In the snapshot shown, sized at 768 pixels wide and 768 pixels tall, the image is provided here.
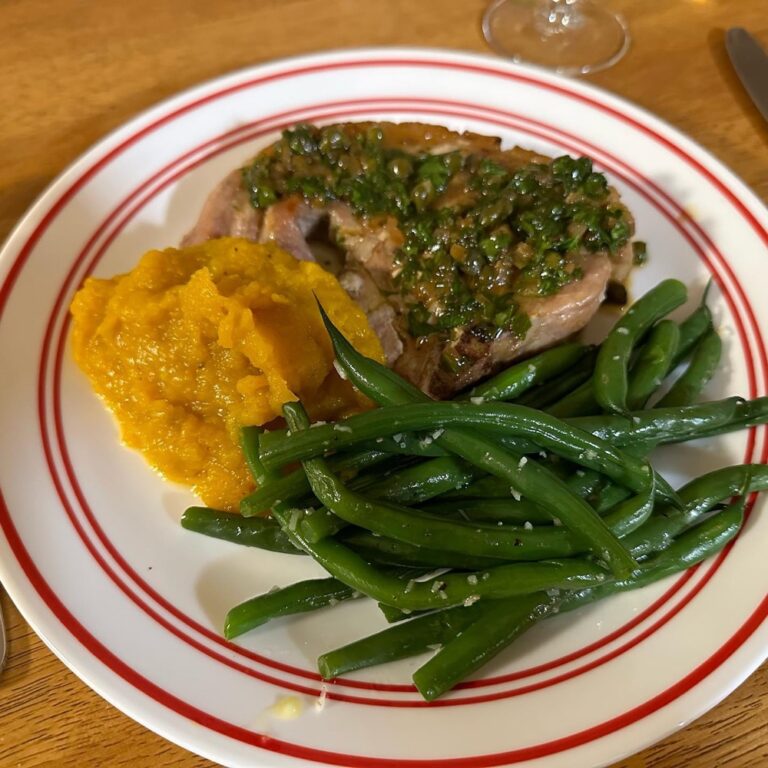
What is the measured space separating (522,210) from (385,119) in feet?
3.48

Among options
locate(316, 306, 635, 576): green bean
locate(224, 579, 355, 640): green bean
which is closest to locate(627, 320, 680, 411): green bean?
locate(316, 306, 635, 576): green bean

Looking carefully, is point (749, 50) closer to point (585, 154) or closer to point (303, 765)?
point (585, 154)

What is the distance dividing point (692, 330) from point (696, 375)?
0.22m

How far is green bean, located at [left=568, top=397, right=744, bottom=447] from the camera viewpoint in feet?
7.96

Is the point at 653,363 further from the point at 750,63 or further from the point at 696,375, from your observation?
the point at 750,63

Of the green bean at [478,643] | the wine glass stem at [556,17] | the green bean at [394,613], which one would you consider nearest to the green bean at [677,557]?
the green bean at [478,643]

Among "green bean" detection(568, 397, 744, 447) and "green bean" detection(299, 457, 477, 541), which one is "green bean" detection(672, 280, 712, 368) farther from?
"green bean" detection(299, 457, 477, 541)

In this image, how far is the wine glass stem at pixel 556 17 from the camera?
170 inches

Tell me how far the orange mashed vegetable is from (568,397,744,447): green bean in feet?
2.94

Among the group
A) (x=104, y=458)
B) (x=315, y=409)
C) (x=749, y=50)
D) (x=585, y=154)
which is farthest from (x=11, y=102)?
(x=749, y=50)

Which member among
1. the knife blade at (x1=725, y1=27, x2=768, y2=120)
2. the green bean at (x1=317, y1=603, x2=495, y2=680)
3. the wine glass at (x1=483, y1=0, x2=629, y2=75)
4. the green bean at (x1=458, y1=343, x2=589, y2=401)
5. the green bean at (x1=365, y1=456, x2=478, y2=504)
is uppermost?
the wine glass at (x1=483, y1=0, x2=629, y2=75)

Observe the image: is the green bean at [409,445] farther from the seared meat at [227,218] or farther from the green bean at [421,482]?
the seared meat at [227,218]

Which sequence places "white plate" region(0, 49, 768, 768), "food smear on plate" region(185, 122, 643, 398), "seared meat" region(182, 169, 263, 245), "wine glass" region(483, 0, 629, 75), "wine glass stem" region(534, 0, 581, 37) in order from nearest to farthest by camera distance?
"white plate" region(0, 49, 768, 768) < "food smear on plate" region(185, 122, 643, 398) < "seared meat" region(182, 169, 263, 245) < "wine glass" region(483, 0, 629, 75) < "wine glass stem" region(534, 0, 581, 37)

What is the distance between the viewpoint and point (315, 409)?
278cm
